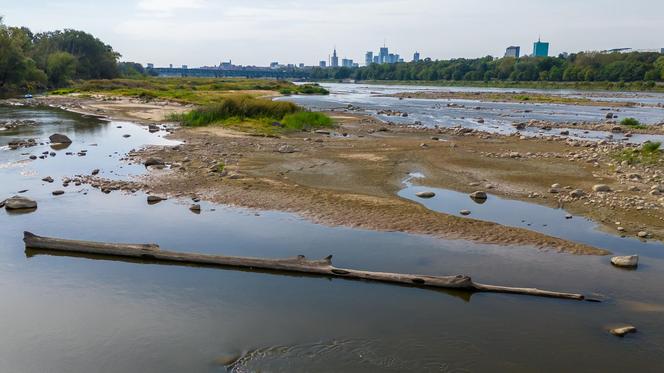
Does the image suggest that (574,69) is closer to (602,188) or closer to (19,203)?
(602,188)

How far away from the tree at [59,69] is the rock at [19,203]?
102 m

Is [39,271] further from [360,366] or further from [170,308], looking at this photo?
[360,366]

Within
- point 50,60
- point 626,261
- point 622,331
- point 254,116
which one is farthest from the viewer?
point 50,60

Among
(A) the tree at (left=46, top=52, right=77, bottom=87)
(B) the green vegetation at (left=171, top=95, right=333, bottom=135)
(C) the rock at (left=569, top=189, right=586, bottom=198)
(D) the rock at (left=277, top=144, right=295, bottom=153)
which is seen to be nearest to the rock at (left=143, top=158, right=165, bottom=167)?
(D) the rock at (left=277, top=144, right=295, bottom=153)

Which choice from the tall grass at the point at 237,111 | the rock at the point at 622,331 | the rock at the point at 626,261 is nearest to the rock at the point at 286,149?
the tall grass at the point at 237,111

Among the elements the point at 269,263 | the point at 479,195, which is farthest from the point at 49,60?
the point at 269,263

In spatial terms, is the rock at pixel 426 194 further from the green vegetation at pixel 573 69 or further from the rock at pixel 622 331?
the green vegetation at pixel 573 69

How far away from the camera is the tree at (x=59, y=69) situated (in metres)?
Result: 108

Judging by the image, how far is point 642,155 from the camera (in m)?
28.5

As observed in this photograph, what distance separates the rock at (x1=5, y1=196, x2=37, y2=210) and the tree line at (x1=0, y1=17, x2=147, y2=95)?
7704 centimetres

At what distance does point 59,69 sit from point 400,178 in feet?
348

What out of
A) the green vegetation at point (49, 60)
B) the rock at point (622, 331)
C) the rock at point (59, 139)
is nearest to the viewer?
the rock at point (622, 331)

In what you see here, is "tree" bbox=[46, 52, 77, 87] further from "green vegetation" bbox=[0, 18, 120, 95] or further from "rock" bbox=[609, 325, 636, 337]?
"rock" bbox=[609, 325, 636, 337]

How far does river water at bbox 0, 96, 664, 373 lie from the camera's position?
9883 mm
